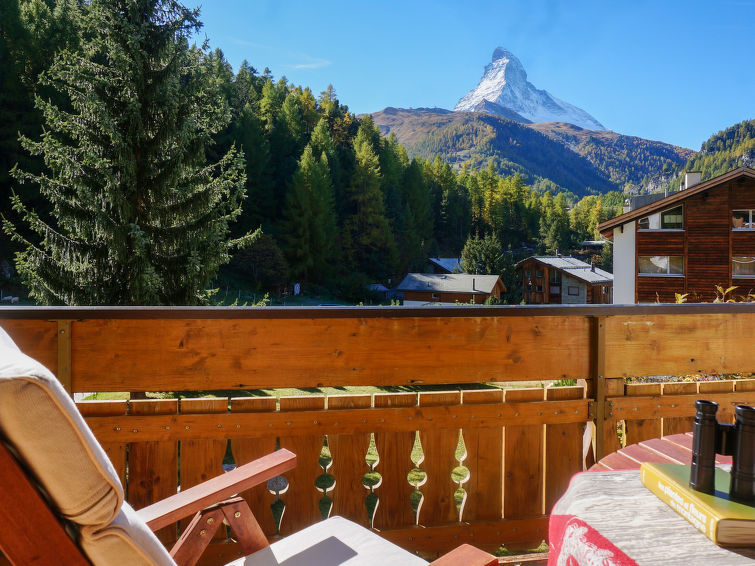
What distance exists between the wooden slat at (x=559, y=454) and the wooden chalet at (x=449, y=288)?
35585 millimetres

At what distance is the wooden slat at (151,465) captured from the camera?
1.57 metres

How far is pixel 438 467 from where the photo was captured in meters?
1.69

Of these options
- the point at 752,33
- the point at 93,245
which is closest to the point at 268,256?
the point at 93,245

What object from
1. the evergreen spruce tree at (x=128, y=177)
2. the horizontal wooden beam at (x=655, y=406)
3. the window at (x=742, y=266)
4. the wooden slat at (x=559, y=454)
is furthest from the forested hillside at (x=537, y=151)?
the wooden slat at (x=559, y=454)

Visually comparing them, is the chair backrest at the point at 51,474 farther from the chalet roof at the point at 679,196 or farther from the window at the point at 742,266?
the window at the point at 742,266

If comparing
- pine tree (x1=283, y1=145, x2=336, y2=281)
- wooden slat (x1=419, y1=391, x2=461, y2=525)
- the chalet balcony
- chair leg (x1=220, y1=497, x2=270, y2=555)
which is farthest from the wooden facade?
pine tree (x1=283, y1=145, x2=336, y2=281)

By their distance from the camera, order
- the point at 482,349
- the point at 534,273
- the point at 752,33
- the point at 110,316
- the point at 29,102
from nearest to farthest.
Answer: the point at 110,316
the point at 482,349
the point at 29,102
the point at 534,273
the point at 752,33

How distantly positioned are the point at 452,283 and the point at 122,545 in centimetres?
3871

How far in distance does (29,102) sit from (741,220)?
29.4 m

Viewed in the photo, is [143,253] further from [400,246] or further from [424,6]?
[424,6]

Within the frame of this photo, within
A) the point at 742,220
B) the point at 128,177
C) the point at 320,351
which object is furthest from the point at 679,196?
the point at 320,351

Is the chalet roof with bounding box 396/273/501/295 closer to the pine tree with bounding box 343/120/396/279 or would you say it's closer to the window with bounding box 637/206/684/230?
the pine tree with bounding box 343/120/396/279

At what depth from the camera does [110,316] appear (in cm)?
155

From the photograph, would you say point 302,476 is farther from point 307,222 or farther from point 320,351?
point 307,222
